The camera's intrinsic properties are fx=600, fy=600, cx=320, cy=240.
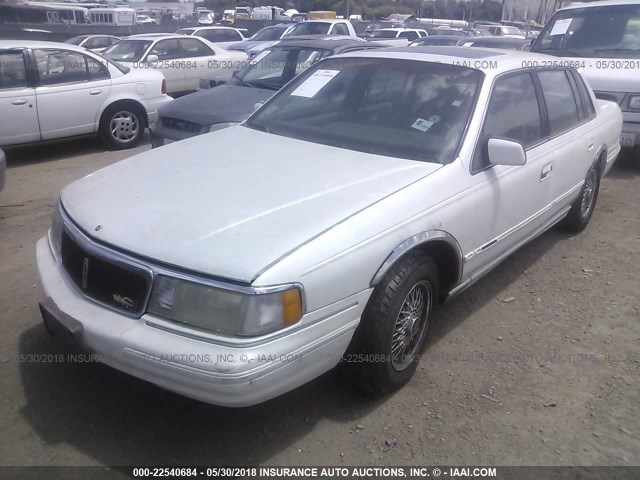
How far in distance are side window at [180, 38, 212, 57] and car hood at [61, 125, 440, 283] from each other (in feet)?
28.9

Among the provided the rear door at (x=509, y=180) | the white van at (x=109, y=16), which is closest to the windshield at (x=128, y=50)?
the rear door at (x=509, y=180)

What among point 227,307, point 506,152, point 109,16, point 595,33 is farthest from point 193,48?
point 109,16

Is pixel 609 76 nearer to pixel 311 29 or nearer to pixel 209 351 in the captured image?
pixel 209 351

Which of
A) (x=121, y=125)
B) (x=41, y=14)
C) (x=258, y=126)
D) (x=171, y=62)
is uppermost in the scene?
(x=258, y=126)

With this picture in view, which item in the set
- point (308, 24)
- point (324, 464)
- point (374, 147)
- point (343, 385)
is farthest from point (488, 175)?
point (308, 24)

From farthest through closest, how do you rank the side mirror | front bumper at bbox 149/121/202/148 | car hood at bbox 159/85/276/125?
1. front bumper at bbox 149/121/202/148
2. car hood at bbox 159/85/276/125
3. the side mirror

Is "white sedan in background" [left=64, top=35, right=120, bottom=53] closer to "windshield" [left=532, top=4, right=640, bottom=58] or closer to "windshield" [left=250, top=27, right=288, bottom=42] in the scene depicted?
"windshield" [left=250, top=27, right=288, bottom=42]

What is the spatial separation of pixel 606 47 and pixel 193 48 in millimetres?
7648

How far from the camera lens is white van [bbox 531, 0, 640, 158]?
7227 millimetres

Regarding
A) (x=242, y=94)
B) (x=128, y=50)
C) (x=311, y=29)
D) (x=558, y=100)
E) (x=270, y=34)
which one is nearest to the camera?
(x=558, y=100)

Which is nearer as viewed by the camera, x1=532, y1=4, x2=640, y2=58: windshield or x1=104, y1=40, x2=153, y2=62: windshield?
x1=532, y1=4, x2=640, y2=58: windshield

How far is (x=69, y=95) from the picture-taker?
7789mm

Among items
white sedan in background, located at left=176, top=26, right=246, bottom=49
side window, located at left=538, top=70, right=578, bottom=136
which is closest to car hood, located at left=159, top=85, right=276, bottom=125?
side window, located at left=538, top=70, right=578, bottom=136

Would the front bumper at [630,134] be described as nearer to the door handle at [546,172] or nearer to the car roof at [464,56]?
the car roof at [464,56]
